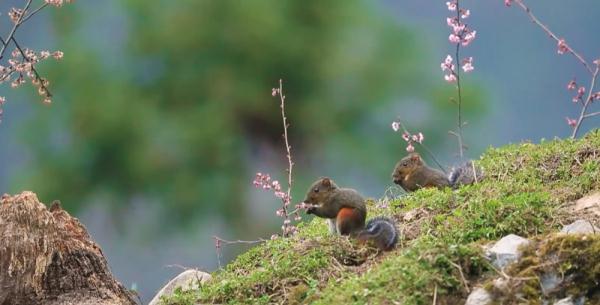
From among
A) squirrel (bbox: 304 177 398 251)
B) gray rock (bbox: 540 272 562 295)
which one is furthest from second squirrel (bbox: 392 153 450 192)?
gray rock (bbox: 540 272 562 295)

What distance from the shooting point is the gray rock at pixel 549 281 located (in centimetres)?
605

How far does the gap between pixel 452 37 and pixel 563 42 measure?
1593 millimetres

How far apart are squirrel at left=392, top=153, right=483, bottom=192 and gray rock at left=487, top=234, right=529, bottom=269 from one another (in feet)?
10.1

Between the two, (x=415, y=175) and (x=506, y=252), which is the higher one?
(x=415, y=175)

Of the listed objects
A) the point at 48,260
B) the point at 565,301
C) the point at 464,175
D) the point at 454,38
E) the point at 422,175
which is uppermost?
the point at 454,38

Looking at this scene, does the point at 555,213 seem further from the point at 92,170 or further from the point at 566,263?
the point at 92,170

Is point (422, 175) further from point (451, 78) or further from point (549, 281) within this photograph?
point (549, 281)

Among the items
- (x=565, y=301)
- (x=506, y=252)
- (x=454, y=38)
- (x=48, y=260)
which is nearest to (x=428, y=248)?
(x=506, y=252)

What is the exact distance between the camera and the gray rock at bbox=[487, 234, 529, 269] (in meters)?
6.21

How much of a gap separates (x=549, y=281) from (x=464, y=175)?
11.5 ft

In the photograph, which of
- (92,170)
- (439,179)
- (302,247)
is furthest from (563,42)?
(92,170)

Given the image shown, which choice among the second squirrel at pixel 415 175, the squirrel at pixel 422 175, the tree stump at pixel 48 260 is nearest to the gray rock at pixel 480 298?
the tree stump at pixel 48 260

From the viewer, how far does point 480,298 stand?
19.5 ft

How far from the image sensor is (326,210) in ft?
26.6
